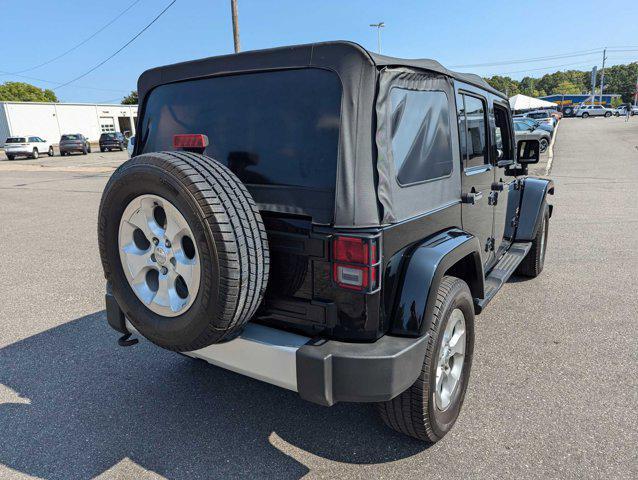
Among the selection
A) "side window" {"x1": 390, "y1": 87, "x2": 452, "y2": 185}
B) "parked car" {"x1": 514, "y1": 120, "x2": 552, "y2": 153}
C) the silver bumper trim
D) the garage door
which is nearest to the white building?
A: the garage door

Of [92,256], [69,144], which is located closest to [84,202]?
[92,256]

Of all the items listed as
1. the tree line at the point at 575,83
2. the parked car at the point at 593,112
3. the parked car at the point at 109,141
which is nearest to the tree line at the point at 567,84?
the tree line at the point at 575,83

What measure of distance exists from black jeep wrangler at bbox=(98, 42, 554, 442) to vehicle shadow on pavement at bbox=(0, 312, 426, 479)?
0.43m

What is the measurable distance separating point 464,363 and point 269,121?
5.93 feet

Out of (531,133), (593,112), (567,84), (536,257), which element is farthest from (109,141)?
(567,84)

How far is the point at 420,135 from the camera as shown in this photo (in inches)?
98.0

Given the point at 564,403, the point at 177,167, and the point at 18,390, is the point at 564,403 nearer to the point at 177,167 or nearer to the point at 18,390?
the point at 177,167

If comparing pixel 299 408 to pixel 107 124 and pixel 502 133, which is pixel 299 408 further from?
pixel 107 124

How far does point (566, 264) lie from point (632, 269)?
68 cm

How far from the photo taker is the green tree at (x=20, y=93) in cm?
7269

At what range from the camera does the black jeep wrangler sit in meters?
2.07

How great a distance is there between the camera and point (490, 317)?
423cm

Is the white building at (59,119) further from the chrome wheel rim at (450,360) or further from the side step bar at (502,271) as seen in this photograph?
the chrome wheel rim at (450,360)

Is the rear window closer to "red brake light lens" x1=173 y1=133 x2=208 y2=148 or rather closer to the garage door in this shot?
"red brake light lens" x1=173 y1=133 x2=208 y2=148
